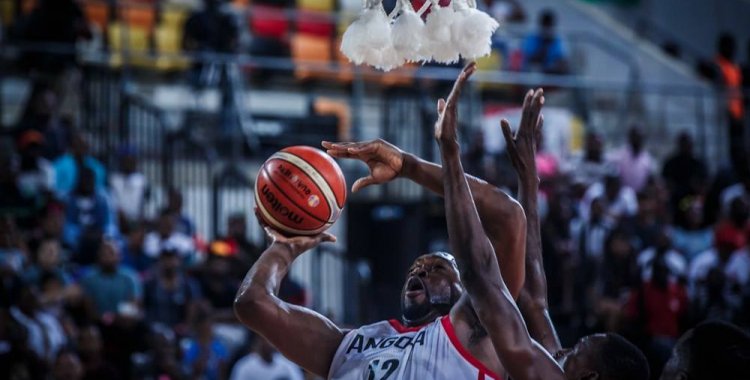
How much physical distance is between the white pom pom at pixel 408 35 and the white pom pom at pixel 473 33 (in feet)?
0.46

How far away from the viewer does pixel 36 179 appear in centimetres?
1305

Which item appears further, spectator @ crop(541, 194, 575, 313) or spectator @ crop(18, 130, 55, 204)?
spectator @ crop(541, 194, 575, 313)

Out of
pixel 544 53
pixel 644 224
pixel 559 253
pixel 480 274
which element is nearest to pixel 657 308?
pixel 559 253

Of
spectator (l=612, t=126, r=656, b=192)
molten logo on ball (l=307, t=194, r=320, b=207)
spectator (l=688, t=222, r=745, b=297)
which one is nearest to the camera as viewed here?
molten logo on ball (l=307, t=194, r=320, b=207)

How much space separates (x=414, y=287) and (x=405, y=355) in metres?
0.35

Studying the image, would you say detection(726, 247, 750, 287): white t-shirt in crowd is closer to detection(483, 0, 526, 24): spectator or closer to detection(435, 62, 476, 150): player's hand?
detection(483, 0, 526, 24): spectator

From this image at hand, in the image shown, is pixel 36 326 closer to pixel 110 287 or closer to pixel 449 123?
pixel 110 287

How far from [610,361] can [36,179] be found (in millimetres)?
9002

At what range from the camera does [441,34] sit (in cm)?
521

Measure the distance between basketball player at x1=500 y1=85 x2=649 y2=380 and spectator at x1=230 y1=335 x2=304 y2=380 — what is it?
634 centimetres

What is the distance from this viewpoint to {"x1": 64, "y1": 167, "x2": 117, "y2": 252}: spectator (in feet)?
42.4

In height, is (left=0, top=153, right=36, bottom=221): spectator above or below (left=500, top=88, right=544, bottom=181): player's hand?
below

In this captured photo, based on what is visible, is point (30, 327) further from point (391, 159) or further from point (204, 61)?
point (391, 159)

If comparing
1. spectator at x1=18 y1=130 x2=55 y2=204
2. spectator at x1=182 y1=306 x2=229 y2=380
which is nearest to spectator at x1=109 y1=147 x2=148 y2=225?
spectator at x1=18 y1=130 x2=55 y2=204
